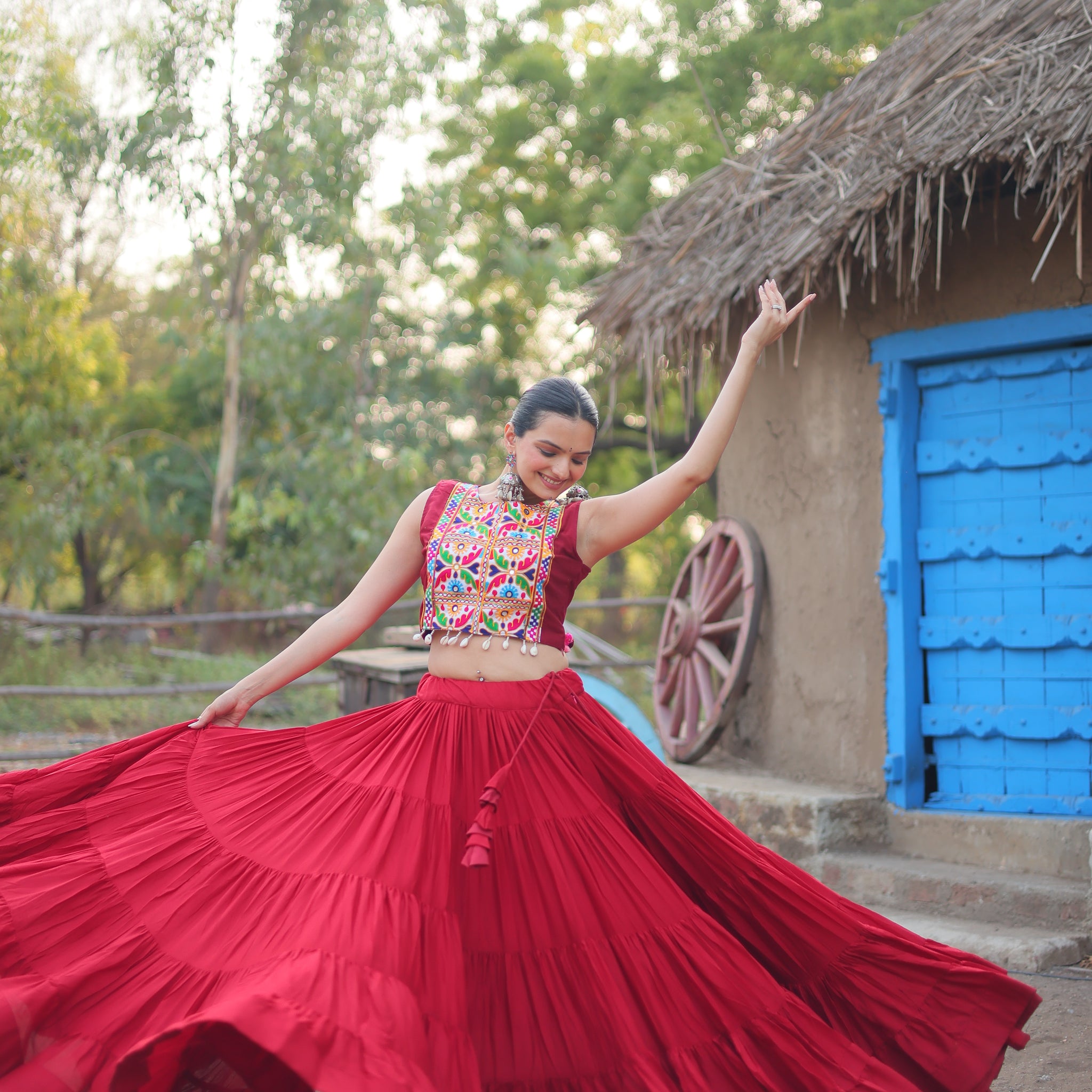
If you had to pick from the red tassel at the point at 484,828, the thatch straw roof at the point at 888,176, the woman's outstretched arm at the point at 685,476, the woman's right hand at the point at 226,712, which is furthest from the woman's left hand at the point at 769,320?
the thatch straw roof at the point at 888,176

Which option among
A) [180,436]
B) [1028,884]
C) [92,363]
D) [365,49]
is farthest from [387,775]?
[180,436]

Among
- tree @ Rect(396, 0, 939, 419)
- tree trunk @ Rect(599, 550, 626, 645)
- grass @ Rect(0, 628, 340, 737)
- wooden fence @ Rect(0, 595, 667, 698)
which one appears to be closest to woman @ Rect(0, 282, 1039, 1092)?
wooden fence @ Rect(0, 595, 667, 698)

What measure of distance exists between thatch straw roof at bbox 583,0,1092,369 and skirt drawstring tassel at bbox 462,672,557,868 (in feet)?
9.11

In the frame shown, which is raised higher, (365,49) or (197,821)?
(365,49)

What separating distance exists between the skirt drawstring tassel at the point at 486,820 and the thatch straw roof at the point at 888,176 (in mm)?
2778

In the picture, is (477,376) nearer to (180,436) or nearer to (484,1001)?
(180,436)

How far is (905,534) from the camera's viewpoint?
16.4 feet

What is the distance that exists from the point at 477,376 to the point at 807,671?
963 centimetres

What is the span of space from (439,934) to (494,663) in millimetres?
637

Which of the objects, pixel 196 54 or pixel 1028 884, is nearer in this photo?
pixel 1028 884

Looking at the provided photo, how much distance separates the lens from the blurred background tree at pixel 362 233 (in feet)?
38.8

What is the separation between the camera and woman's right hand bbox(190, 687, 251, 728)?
269 cm

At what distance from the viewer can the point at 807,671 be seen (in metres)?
5.37

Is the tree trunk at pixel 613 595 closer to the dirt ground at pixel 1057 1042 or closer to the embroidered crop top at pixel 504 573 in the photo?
the dirt ground at pixel 1057 1042
